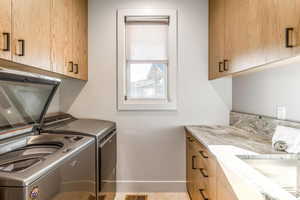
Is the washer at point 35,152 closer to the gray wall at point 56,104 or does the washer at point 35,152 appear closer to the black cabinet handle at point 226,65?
the gray wall at point 56,104

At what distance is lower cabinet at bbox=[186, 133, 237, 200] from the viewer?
1.28m

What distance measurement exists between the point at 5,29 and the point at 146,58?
6.03 ft

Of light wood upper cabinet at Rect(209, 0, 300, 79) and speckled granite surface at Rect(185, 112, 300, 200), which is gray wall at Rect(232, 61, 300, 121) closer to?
speckled granite surface at Rect(185, 112, 300, 200)

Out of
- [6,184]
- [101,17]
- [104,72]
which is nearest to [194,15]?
[101,17]

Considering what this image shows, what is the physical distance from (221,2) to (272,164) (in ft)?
5.33

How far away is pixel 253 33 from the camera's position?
58.6 inches

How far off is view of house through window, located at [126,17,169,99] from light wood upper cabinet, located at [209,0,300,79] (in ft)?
2.20

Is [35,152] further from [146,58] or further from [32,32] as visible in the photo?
[146,58]

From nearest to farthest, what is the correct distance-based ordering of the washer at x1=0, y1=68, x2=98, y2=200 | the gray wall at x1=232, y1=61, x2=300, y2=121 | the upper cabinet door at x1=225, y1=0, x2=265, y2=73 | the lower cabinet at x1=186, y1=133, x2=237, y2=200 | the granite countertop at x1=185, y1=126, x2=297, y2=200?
the granite countertop at x1=185, y1=126, x2=297, y2=200 → the washer at x1=0, y1=68, x2=98, y2=200 → the lower cabinet at x1=186, y1=133, x2=237, y2=200 → the upper cabinet door at x1=225, y1=0, x2=265, y2=73 → the gray wall at x1=232, y1=61, x2=300, y2=121

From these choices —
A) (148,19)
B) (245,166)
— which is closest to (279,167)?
(245,166)

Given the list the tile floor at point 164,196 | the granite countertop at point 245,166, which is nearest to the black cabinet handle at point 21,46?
the granite countertop at point 245,166

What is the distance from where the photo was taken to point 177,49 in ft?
9.09

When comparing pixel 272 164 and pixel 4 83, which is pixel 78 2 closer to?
pixel 4 83

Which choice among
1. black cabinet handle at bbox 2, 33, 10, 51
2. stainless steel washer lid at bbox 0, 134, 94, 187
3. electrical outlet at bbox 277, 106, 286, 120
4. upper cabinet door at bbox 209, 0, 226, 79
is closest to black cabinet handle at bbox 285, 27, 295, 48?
electrical outlet at bbox 277, 106, 286, 120
